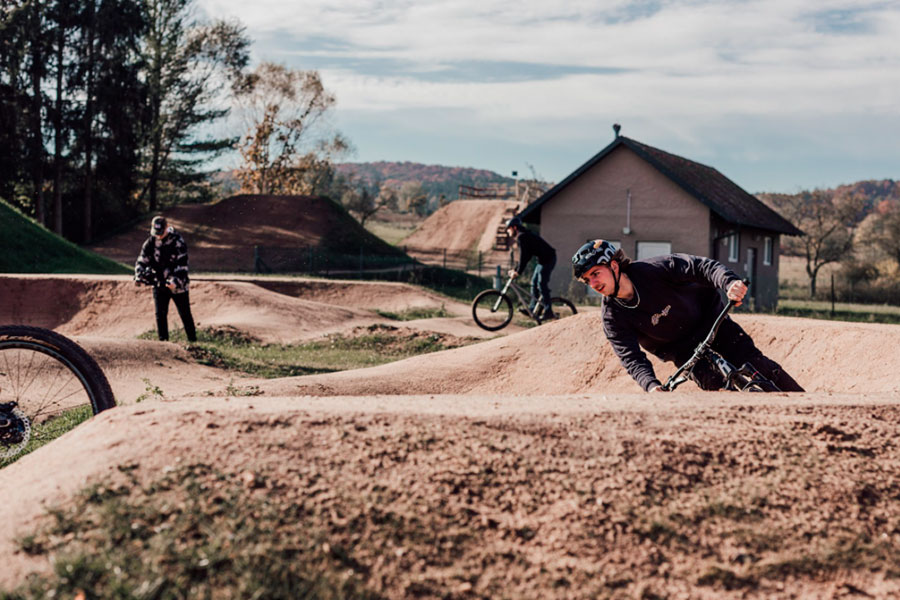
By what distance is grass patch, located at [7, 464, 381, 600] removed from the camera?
8.54ft

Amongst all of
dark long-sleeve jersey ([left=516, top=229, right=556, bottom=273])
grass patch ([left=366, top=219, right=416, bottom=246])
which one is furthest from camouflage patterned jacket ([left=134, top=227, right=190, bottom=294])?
grass patch ([left=366, top=219, right=416, bottom=246])

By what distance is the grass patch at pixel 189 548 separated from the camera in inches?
102

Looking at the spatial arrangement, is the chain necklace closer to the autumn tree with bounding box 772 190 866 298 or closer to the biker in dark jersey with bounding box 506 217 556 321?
the biker in dark jersey with bounding box 506 217 556 321

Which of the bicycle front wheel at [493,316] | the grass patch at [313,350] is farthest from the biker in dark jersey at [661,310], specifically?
the bicycle front wheel at [493,316]

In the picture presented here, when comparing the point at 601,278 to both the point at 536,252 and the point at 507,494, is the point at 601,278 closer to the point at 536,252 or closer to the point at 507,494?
the point at 507,494

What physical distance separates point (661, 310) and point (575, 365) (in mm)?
3740

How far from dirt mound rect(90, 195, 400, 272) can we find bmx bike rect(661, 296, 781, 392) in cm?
3357

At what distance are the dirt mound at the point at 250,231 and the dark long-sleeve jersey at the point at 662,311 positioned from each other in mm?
33286

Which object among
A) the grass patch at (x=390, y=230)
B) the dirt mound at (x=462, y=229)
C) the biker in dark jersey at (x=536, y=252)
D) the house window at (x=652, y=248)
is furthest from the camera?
the grass patch at (x=390, y=230)

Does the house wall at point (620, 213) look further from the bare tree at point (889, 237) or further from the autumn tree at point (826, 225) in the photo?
the autumn tree at point (826, 225)

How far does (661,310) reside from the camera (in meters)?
5.54

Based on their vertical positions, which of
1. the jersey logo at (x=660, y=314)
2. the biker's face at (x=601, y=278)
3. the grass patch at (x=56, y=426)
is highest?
the biker's face at (x=601, y=278)

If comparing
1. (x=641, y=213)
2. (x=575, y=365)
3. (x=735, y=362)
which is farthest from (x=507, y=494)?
Answer: (x=641, y=213)

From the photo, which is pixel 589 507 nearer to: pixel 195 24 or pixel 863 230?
pixel 195 24
